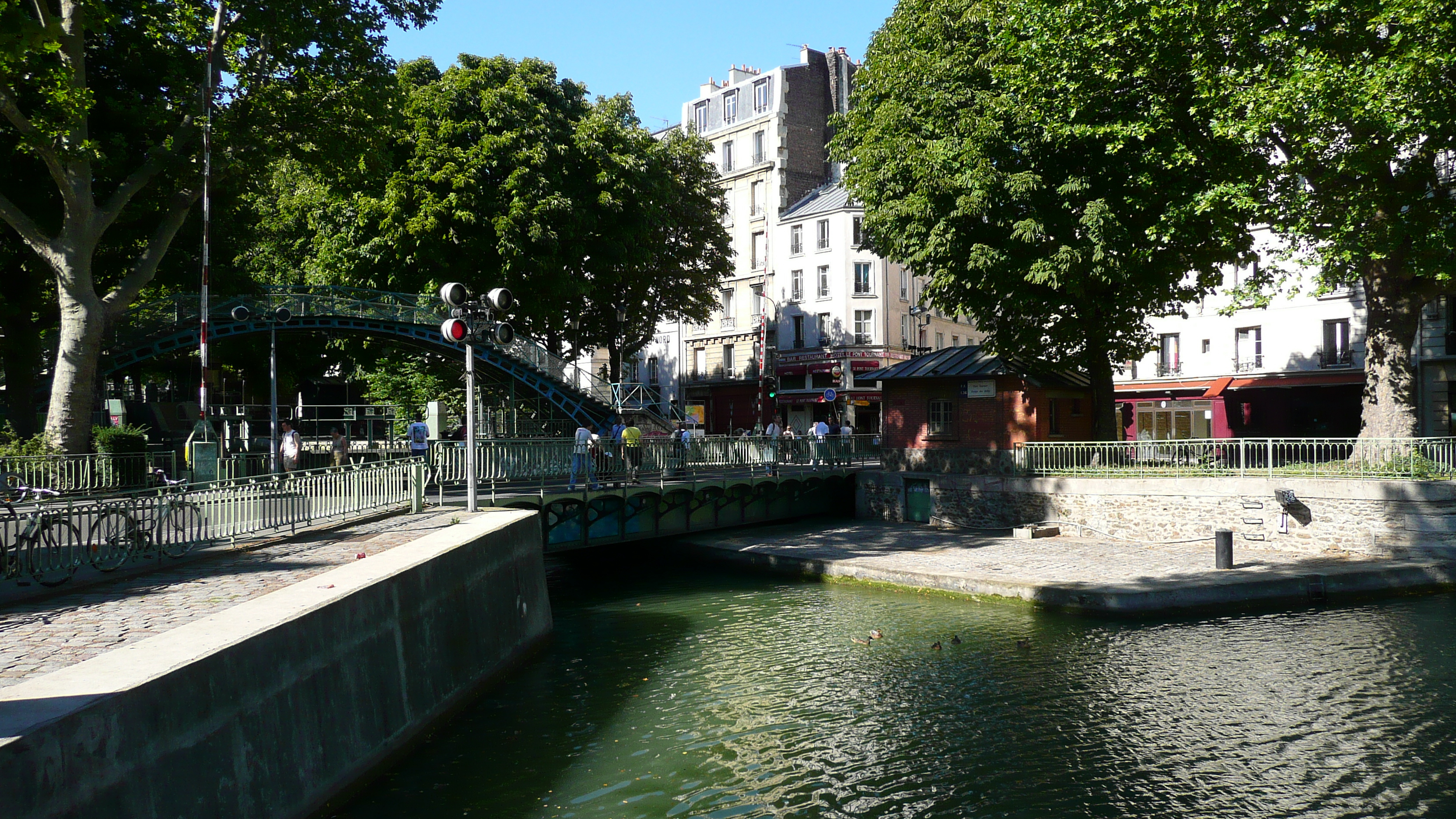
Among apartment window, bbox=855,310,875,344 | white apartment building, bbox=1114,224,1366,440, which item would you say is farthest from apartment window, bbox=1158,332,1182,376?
apartment window, bbox=855,310,875,344

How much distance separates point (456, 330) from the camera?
13906 mm

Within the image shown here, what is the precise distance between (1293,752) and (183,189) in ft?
69.2

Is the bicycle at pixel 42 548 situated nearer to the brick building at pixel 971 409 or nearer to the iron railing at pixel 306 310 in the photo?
the iron railing at pixel 306 310

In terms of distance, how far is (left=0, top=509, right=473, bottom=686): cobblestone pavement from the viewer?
24.7ft

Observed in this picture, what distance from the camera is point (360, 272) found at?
101 feet

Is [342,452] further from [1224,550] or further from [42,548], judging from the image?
[1224,550]

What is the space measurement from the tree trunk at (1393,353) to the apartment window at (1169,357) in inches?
714

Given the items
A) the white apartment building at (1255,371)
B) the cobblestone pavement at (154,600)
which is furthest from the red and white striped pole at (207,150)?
the white apartment building at (1255,371)

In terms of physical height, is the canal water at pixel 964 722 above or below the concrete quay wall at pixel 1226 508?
below

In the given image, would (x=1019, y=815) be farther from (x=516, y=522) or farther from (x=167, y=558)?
(x=167, y=558)

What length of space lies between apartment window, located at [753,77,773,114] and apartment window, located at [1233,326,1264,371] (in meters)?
27.8

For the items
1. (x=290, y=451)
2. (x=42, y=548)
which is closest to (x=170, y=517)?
(x=42, y=548)

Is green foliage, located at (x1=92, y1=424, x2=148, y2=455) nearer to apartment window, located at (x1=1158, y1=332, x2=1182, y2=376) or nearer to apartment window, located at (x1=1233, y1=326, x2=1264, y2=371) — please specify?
apartment window, located at (x1=1158, y1=332, x2=1182, y2=376)

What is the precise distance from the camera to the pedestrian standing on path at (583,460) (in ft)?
67.4
